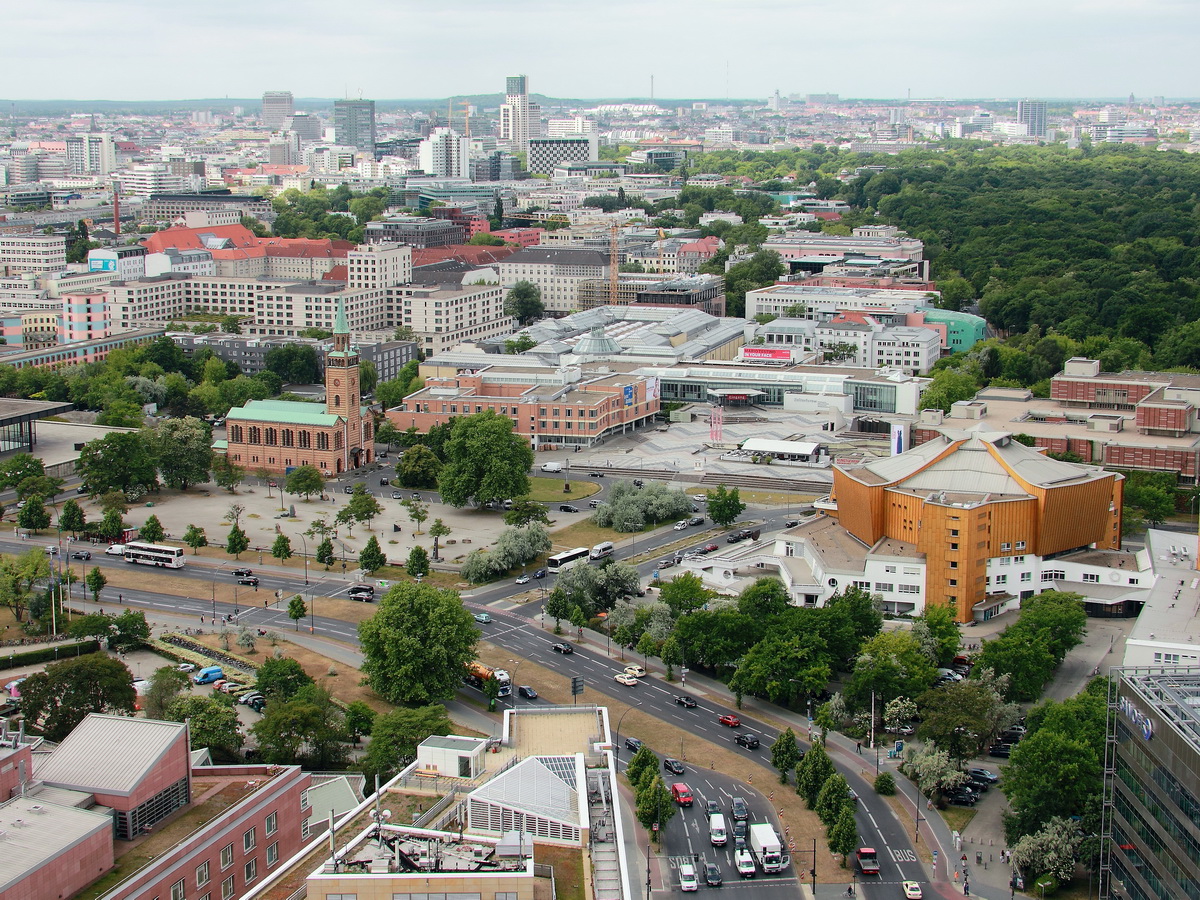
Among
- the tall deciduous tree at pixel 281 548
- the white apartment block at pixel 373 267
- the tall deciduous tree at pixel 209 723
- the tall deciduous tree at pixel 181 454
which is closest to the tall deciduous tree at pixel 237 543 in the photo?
the tall deciduous tree at pixel 281 548

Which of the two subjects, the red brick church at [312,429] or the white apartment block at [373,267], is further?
the white apartment block at [373,267]

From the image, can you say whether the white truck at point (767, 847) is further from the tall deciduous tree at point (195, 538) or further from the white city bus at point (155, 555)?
the tall deciduous tree at point (195, 538)

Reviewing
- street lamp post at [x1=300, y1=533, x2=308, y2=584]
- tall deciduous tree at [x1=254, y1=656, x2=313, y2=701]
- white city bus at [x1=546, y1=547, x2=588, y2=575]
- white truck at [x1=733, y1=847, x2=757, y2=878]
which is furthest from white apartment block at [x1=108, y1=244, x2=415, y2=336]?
white truck at [x1=733, y1=847, x2=757, y2=878]

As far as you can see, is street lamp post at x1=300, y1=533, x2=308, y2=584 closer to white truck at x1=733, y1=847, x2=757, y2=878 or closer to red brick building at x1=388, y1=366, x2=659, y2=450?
red brick building at x1=388, y1=366, x2=659, y2=450

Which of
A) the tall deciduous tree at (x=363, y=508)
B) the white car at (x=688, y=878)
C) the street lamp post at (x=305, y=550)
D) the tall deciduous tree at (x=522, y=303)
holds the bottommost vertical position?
the white car at (x=688, y=878)

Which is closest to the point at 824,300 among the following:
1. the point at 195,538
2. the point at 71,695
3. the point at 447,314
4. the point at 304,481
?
the point at 447,314

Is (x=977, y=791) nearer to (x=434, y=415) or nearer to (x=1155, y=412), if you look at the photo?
(x=1155, y=412)

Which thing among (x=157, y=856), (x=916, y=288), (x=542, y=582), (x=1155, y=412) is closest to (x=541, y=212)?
(x=916, y=288)

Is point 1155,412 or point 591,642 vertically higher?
point 1155,412
